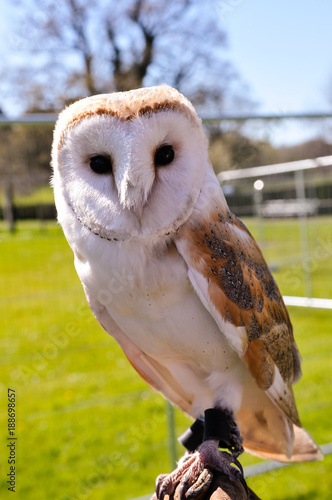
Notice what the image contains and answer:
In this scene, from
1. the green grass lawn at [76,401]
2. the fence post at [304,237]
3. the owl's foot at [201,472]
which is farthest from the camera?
the fence post at [304,237]

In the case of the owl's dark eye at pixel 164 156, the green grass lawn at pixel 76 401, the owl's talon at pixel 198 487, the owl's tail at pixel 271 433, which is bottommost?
the green grass lawn at pixel 76 401

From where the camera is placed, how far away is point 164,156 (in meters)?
0.68

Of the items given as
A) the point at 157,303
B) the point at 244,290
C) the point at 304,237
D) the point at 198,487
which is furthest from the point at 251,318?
the point at 304,237

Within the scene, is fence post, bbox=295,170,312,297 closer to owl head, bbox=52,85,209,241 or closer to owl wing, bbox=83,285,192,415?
owl wing, bbox=83,285,192,415

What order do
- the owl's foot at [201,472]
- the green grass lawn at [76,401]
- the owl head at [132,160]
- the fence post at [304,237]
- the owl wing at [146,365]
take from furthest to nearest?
the fence post at [304,237] → the green grass lawn at [76,401] → the owl wing at [146,365] → the owl's foot at [201,472] → the owl head at [132,160]

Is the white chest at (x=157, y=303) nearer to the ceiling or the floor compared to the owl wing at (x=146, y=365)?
nearer to the ceiling

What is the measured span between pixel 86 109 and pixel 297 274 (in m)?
3.85

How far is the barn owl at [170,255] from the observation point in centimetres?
65

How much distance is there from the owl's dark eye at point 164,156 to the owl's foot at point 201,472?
0.45m

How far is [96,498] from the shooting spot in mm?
2037

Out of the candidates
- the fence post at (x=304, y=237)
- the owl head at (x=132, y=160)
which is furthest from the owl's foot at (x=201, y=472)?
the fence post at (x=304, y=237)

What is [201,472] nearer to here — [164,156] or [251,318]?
[251,318]

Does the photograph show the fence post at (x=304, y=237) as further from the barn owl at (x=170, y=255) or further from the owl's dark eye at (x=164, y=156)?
the owl's dark eye at (x=164, y=156)

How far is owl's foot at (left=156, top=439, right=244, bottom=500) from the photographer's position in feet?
2.45
